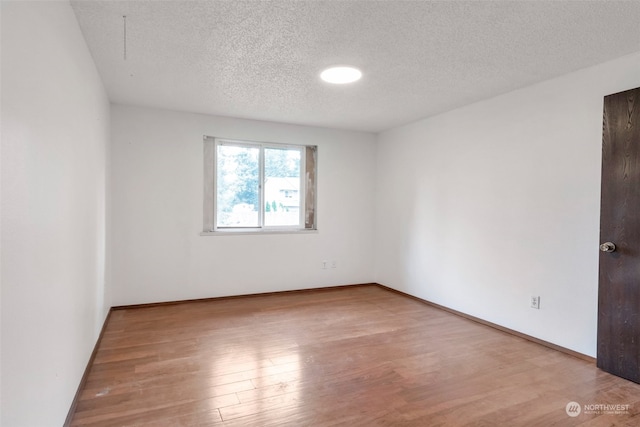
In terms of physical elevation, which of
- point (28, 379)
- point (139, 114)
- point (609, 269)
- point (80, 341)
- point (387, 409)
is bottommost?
point (387, 409)

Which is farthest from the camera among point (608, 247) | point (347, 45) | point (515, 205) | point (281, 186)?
point (281, 186)

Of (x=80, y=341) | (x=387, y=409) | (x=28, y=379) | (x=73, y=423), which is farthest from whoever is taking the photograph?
(x=80, y=341)

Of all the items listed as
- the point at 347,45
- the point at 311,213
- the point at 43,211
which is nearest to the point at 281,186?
the point at 311,213

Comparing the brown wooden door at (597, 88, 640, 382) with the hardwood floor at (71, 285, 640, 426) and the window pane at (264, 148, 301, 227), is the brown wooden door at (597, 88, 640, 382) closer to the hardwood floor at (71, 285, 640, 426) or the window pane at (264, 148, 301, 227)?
the hardwood floor at (71, 285, 640, 426)

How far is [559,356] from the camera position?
2.90m

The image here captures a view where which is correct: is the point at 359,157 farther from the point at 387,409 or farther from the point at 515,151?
the point at 387,409

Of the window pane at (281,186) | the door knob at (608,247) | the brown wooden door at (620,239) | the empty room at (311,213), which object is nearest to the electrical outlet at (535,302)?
the empty room at (311,213)

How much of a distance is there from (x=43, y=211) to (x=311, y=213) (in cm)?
383

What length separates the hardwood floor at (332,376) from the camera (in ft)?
6.75

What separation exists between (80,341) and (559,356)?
3.54 m

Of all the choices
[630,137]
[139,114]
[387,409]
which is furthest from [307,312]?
A: [630,137]

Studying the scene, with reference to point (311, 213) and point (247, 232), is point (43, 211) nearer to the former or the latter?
point (247, 232)

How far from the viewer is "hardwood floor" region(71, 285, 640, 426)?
2057 millimetres

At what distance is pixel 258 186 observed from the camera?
4.82 m
